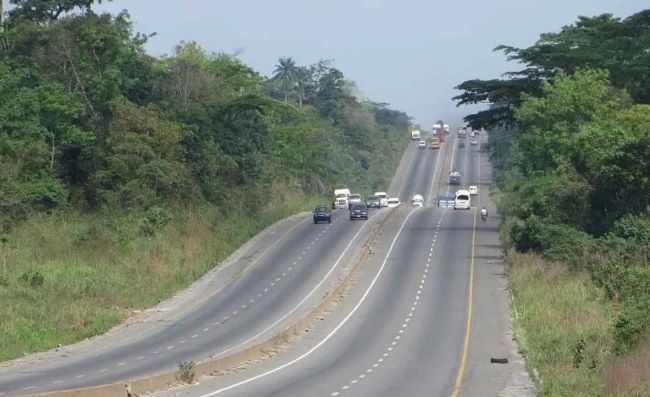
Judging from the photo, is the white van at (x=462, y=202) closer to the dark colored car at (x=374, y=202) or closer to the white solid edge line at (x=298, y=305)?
the dark colored car at (x=374, y=202)

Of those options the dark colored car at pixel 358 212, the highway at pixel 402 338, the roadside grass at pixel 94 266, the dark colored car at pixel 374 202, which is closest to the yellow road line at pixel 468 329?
the highway at pixel 402 338

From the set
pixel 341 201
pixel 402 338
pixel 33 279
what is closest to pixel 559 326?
pixel 402 338

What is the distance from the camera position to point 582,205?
247 ft

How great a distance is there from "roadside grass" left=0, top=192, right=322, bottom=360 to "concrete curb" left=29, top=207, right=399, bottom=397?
8.53 metres

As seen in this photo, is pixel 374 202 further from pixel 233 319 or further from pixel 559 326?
pixel 559 326

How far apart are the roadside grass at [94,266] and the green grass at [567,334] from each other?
1757cm

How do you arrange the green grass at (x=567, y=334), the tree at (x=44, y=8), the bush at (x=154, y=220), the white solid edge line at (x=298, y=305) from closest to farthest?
the green grass at (x=567, y=334) < the white solid edge line at (x=298, y=305) < the bush at (x=154, y=220) < the tree at (x=44, y=8)

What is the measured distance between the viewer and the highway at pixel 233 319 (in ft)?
136

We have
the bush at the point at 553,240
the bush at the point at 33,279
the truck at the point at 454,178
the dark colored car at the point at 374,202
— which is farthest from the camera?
the truck at the point at 454,178

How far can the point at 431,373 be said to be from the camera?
137 feet

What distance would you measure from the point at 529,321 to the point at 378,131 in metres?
146

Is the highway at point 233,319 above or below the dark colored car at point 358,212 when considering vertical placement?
below

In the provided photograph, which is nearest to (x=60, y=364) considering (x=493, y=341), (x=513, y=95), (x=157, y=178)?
(x=493, y=341)

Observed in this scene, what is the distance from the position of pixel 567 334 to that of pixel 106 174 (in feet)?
132
